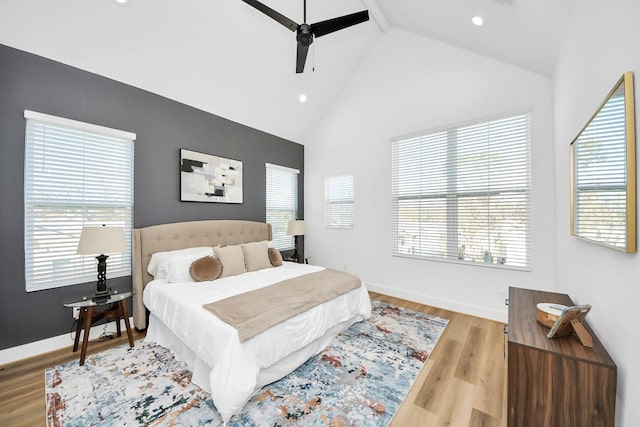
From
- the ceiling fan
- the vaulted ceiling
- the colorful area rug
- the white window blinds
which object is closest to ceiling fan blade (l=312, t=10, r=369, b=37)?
the ceiling fan

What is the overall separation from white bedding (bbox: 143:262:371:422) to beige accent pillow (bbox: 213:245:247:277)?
10cm

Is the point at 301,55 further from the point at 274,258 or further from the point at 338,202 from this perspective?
the point at 338,202

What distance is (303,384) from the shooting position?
199 cm

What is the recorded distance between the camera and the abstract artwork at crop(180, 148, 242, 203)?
3.45 meters

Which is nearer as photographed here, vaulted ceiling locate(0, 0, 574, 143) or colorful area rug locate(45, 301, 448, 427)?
Result: colorful area rug locate(45, 301, 448, 427)

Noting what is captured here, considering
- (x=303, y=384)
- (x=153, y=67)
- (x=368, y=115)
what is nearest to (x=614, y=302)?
(x=303, y=384)

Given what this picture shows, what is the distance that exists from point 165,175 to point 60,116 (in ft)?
3.54

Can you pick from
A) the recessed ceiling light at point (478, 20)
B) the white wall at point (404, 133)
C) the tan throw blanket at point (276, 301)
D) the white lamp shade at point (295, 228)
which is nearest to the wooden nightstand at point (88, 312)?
the tan throw blanket at point (276, 301)

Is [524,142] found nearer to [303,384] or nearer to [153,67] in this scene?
[303,384]

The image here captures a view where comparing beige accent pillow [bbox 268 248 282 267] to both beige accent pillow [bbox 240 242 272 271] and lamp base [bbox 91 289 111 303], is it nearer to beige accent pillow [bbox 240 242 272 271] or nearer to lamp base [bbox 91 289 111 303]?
beige accent pillow [bbox 240 242 272 271]

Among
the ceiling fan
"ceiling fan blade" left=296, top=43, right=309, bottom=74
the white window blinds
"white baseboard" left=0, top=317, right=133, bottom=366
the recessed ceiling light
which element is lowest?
"white baseboard" left=0, top=317, right=133, bottom=366

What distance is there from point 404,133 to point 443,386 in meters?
3.26

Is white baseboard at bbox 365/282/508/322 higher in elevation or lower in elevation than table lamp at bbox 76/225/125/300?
lower

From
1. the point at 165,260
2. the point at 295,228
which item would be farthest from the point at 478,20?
the point at 165,260
